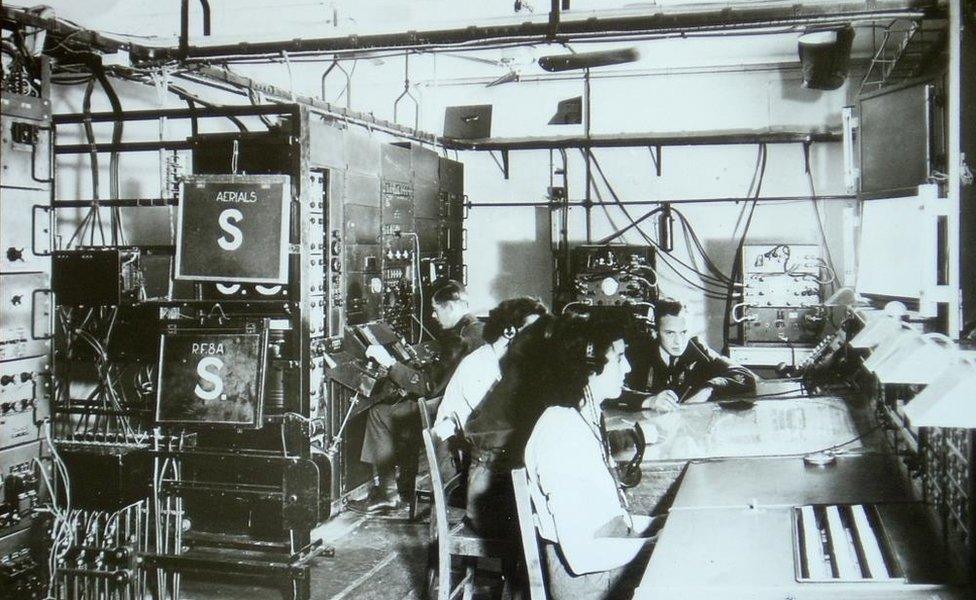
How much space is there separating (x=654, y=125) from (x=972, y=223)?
5.23 m

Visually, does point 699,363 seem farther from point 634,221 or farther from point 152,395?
point 152,395

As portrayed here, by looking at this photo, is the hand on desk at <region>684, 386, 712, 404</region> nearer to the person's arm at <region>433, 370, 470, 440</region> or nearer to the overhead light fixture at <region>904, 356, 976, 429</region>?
the person's arm at <region>433, 370, 470, 440</region>

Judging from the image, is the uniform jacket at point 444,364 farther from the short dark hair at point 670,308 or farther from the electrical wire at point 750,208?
the electrical wire at point 750,208

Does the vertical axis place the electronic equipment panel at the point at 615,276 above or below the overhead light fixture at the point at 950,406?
above

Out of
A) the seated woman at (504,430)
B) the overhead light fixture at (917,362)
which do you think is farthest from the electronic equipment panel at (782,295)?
the overhead light fixture at (917,362)

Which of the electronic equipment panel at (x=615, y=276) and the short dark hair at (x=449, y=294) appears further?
the electronic equipment panel at (x=615, y=276)

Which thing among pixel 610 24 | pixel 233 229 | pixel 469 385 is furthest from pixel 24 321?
pixel 610 24

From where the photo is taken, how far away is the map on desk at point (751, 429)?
341cm

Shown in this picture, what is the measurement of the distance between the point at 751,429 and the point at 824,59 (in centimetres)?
371

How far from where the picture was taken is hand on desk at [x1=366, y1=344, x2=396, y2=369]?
5.09m

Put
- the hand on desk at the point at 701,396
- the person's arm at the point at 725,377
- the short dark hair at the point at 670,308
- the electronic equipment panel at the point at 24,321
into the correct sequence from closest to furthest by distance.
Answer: the electronic equipment panel at the point at 24,321, the hand on desk at the point at 701,396, the person's arm at the point at 725,377, the short dark hair at the point at 670,308

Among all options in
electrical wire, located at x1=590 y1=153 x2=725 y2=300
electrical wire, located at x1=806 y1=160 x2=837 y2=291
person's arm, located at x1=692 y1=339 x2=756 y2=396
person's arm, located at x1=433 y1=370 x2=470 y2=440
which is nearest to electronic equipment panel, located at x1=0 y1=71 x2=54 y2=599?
person's arm, located at x1=433 y1=370 x2=470 y2=440

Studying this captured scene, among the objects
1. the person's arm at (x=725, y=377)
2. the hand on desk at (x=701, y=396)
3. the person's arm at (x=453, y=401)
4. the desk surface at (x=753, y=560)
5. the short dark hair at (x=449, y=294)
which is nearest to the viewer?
the desk surface at (x=753, y=560)

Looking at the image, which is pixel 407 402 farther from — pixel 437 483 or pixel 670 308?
pixel 437 483
